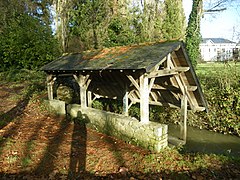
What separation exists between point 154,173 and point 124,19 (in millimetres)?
17522

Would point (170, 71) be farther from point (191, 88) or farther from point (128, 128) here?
point (128, 128)

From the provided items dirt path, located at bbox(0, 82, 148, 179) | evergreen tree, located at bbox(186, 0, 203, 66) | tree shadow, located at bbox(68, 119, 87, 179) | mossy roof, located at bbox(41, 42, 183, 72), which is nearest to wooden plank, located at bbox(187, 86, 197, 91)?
mossy roof, located at bbox(41, 42, 183, 72)

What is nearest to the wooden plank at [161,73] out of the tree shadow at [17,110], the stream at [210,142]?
the stream at [210,142]

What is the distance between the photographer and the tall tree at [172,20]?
2445 cm

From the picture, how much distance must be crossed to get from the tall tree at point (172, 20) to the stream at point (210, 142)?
17.1 meters

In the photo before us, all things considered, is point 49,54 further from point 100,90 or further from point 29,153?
point 29,153

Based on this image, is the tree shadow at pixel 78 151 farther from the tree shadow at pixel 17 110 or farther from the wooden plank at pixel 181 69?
the wooden plank at pixel 181 69

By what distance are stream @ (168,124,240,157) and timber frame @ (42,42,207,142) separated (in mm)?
779

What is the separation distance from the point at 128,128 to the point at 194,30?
546 inches

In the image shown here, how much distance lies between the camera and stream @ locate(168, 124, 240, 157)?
7.43 m

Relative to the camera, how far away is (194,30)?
17.3 metres

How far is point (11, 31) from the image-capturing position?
17641mm

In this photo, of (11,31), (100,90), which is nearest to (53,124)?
(100,90)

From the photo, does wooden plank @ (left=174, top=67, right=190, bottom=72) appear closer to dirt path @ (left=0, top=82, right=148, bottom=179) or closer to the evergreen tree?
dirt path @ (left=0, top=82, right=148, bottom=179)
